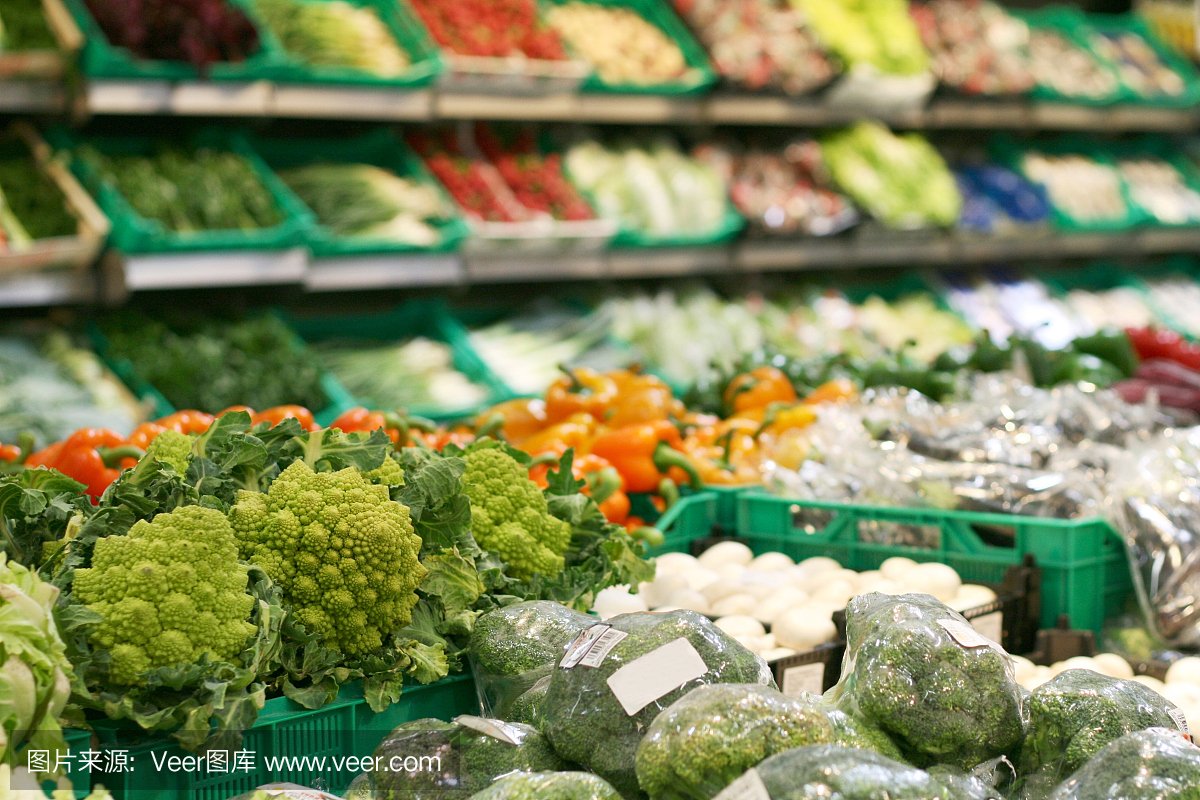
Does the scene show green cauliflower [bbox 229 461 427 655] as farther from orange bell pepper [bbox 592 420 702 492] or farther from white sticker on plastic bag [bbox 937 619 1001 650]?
orange bell pepper [bbox 592 420 702 492]

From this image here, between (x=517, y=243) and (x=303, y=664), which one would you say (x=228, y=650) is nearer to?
Result: (x=303, y=664)

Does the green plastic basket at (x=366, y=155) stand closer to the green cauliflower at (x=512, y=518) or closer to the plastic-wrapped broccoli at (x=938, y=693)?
the green cauliflower at (x=512, y=518)

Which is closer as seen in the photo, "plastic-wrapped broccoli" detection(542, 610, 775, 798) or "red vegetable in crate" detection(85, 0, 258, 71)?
"plastic-wrapped broccoli" detection(542, 610, 775, 798)

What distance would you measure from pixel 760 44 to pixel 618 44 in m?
0.71

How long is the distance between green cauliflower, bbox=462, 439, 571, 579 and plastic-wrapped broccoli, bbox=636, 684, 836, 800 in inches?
28.2

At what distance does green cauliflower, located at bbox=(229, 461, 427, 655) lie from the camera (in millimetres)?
1496

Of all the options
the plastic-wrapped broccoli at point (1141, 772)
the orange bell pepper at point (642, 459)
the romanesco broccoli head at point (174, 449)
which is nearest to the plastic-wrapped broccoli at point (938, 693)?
the plastic-wrapped broccoli at point (1141, 772)

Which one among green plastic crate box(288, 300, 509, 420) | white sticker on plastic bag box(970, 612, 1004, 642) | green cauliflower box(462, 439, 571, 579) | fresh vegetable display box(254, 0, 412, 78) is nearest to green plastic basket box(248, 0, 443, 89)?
fresh vegetable display box(254, 0, 412, 78)

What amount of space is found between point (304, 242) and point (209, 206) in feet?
1.09

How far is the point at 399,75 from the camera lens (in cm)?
445

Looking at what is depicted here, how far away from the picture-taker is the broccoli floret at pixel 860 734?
119 cm

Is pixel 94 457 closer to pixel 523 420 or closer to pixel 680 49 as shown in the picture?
pixel 523 420

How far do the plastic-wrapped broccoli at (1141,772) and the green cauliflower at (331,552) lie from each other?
83cm

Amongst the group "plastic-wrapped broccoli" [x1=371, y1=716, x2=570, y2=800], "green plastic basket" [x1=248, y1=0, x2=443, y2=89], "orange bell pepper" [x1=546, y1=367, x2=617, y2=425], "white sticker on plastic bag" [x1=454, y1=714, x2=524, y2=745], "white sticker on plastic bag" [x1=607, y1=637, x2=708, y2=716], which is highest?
"green plastic basket" [x1=248, y1=0, x2=443, y2=89]
